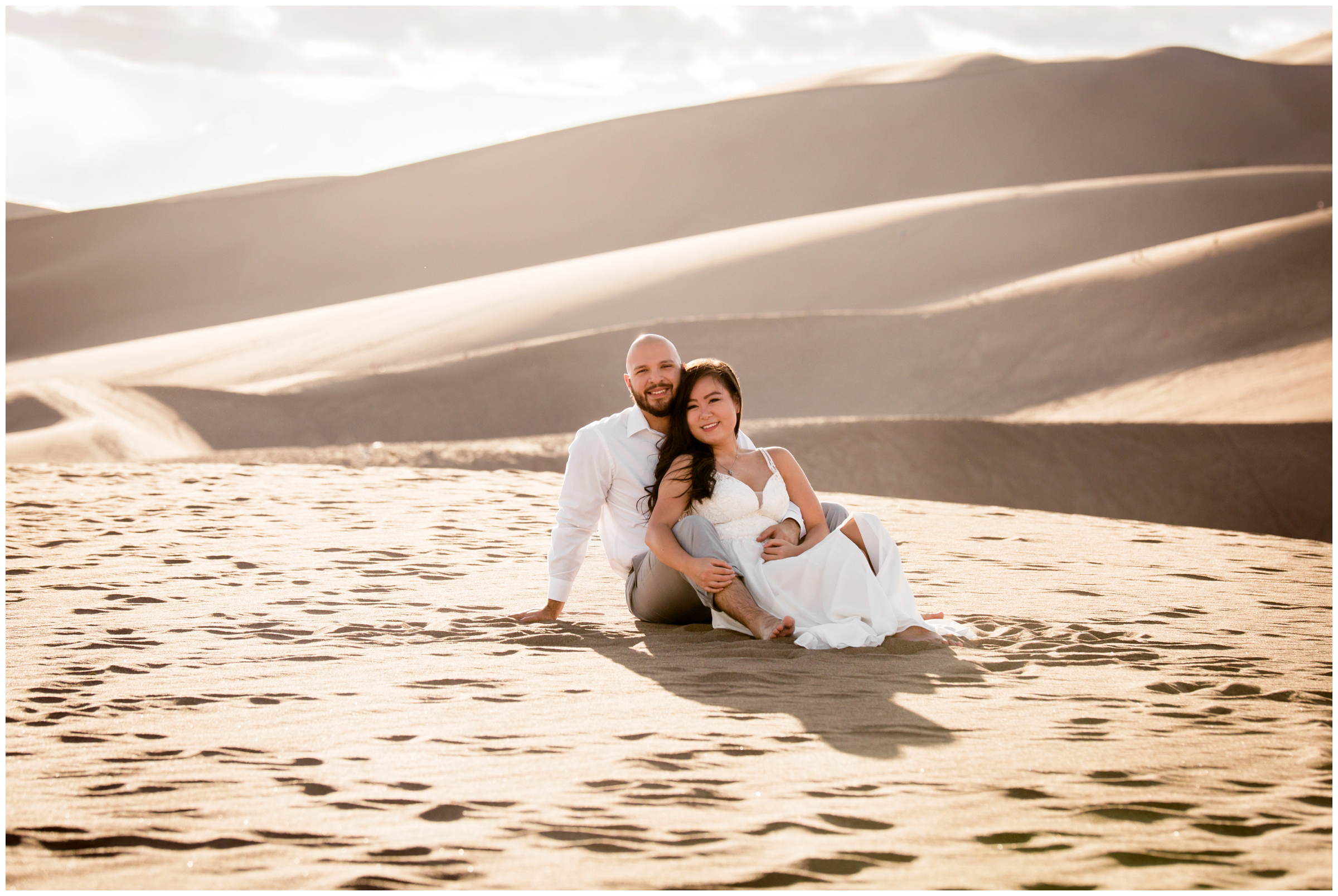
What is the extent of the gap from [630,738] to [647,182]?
Result: 5538cm

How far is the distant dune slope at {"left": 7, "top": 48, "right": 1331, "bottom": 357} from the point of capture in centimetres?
5097

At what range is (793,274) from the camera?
100ft

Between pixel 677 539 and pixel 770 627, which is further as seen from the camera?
pixel 677 539

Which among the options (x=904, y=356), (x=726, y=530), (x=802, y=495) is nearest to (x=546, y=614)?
(x=726, y=530)

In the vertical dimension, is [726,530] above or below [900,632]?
above

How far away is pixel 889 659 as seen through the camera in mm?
4598

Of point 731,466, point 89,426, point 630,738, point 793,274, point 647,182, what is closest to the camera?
point 630,738

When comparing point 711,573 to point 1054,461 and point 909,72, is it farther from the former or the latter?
point 909,72

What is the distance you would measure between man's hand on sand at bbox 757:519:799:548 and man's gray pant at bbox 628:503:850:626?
0.16 meters

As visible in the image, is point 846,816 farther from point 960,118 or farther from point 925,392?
point 960,118


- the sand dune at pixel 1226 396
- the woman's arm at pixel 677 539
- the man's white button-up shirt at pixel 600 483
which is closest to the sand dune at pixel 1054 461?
the sand dune at pixel 1226 396

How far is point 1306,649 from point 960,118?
54438 mm

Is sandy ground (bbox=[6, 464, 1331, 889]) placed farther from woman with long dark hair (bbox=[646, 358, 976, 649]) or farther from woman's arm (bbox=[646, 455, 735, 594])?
woman's arm (bbox=[646, 455, 735, 594])

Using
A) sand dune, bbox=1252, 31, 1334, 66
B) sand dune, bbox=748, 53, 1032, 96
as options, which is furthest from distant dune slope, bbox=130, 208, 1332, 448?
sand dune, bbox=1252, 31, 1334, 66
